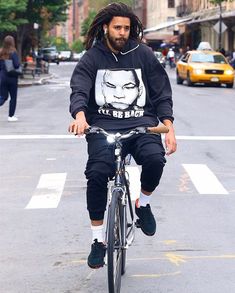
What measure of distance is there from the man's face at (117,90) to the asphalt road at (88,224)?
1249mm

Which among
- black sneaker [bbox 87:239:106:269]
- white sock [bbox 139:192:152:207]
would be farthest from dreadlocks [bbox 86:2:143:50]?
black sneaker [bbox 87:239:106:269]

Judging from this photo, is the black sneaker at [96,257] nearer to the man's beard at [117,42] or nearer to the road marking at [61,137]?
the man's beard at [117,42]

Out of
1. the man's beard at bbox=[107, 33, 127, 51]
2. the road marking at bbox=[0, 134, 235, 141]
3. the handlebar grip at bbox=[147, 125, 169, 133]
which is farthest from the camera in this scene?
the road marking at bbox=[0, 134, 235, 141]

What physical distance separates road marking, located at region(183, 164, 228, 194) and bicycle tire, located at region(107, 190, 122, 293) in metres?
4.54

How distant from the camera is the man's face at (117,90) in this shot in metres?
5.72

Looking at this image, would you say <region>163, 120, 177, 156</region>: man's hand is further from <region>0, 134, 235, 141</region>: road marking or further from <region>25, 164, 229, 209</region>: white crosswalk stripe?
<region>0, 134, 235, 141</region>: road marking

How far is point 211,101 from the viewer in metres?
25.7

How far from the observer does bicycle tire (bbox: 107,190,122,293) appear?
503 centimetres

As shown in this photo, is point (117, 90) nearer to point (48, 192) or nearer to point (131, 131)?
point (131, 131)

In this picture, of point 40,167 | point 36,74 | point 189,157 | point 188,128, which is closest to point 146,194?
point 40,167

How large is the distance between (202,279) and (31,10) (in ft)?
133

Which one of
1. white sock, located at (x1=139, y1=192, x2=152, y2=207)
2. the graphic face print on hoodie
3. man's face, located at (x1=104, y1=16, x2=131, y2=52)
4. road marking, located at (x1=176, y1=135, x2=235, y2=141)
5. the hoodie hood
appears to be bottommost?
road marking, located at (x1=176, y1=135, x2=235, y2=141)

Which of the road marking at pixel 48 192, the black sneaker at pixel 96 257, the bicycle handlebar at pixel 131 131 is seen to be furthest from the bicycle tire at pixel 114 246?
the road marking at pixel 48 192

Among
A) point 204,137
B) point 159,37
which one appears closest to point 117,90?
point 204,137
